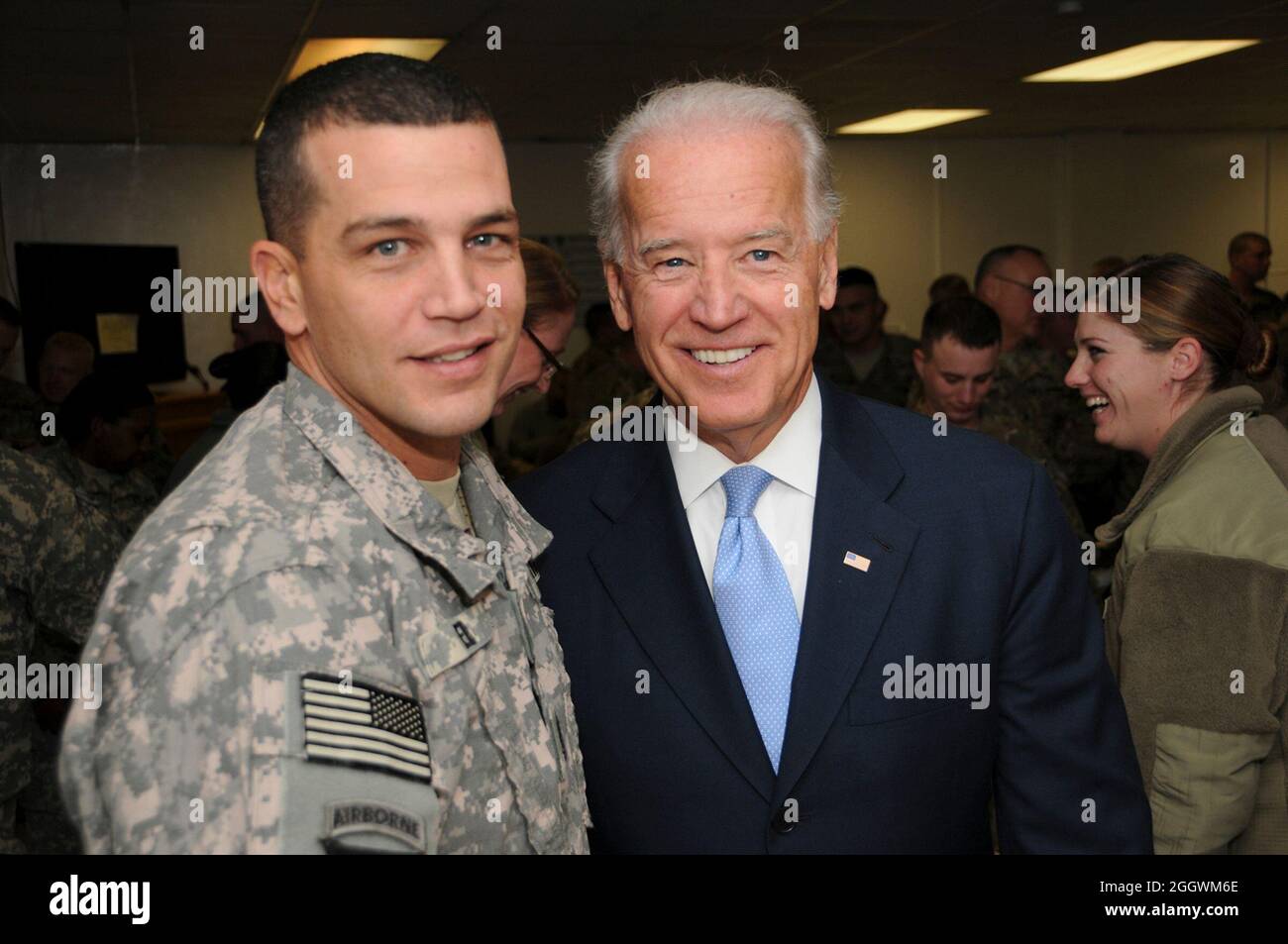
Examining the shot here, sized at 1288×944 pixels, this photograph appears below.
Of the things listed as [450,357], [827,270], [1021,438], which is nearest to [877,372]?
[1021,438]

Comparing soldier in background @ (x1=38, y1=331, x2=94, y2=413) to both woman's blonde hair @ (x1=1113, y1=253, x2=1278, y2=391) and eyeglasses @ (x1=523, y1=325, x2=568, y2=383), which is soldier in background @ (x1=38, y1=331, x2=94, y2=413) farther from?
woman's blonde hair @ (x1=1113, y1=253, x2=1278, y2=391)

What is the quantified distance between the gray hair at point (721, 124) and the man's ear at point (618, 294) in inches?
0.6

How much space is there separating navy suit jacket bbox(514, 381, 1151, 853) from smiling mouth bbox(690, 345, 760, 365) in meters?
0.17

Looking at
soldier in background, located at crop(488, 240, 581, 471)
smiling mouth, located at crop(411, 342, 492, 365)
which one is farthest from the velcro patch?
soldier in background, located at crop(488, 240, 581, 471)

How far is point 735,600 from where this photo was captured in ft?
5.19

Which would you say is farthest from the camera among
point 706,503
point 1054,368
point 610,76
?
point 610,76

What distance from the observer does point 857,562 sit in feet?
5.12

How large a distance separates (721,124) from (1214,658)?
4.20ft

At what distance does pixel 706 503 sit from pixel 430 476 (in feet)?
1.43

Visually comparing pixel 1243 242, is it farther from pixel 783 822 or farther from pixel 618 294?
pixel 783 822

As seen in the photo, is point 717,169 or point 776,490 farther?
point 776,490
